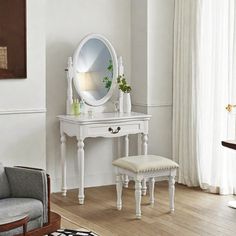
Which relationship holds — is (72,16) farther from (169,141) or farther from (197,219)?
(197,219)

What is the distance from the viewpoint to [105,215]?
5.05 metres

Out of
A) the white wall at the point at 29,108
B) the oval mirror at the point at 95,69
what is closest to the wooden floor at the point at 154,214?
the white wall at the point at 29,108

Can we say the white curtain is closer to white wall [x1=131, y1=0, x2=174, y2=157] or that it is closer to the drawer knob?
white wall [x1=131, y1=0, x2=174, y2=157]

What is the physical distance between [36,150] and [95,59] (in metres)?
1.22

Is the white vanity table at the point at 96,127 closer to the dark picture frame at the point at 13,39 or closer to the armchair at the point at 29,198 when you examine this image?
the dark picture frame at the point at 13,39

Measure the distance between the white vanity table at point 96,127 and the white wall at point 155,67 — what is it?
503 mm

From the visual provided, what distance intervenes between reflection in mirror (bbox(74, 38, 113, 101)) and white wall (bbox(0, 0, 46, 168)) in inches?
22.8

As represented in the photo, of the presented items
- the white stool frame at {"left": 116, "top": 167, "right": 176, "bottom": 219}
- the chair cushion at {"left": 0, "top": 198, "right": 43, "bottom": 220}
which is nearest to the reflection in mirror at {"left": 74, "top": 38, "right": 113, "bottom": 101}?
the white stool frame at {"left": 116, "top": 167, "right": 176, "bottom": 219}

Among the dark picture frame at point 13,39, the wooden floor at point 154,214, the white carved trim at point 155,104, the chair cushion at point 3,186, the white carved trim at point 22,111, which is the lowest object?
the wooden floor at point 154,214

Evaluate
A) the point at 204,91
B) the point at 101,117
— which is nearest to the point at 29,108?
the point at 101,117

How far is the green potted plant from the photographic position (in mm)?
6004

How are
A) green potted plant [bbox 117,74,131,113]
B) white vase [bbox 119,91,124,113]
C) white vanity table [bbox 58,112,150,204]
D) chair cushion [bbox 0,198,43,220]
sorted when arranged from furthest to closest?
white vase [bbox 119,91,124,113] < green potted plant [bbox 117,74,131,113] < white vanity table [bbox 58,112,150,204] < chair cushion [bbox 0,198,43,220]

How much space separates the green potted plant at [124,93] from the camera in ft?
19.7

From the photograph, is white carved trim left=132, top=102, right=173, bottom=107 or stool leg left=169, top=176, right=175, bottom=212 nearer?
stool leg left=169, top=176, right=175, bottom=212
